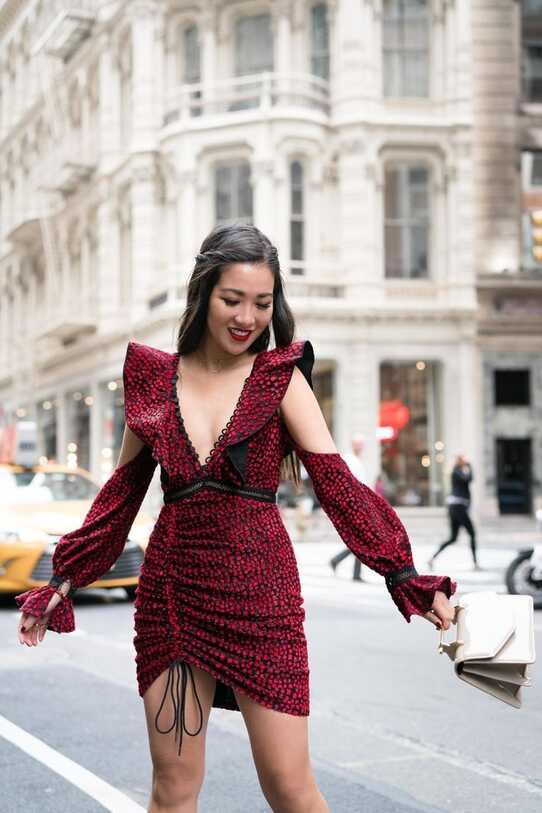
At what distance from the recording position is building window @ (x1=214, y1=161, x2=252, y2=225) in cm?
3089

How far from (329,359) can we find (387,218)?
4.14 meters

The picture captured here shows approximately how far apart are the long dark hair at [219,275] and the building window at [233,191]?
28141 millimetres

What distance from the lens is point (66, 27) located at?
119 feet

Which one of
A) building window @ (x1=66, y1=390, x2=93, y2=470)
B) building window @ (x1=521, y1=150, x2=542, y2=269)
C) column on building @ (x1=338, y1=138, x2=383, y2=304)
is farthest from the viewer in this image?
building window @ (x1=66, y1=390, x2=93, y2=470)

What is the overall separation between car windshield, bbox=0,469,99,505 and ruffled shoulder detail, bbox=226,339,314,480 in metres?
10.3

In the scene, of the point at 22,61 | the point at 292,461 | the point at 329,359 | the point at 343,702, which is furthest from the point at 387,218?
the point at 292,461

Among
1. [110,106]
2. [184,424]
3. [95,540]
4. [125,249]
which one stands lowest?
[95,540]

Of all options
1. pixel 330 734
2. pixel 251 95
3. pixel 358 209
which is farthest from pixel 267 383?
pixel 251 95

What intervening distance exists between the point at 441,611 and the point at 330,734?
3.44 metres

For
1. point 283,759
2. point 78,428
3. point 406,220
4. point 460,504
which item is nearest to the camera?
point 283,759

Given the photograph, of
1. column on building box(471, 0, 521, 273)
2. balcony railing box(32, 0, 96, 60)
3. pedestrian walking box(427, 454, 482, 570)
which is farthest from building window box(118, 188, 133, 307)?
pedestrian walking box(427, 454, 482, 570)

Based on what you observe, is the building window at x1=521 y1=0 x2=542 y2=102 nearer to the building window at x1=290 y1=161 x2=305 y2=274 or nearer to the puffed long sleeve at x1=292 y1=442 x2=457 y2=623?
the building window at x1=290 y1=161 x2=305 y2=274

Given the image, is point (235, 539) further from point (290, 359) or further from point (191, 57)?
point (191, 57)

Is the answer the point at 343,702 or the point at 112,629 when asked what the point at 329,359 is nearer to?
the point at 112,629
